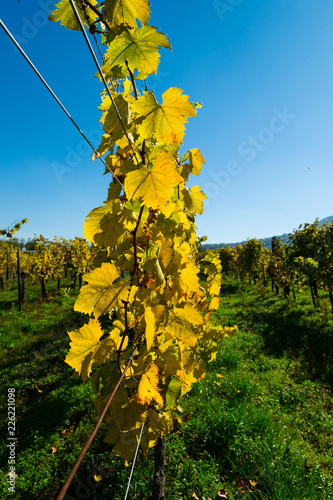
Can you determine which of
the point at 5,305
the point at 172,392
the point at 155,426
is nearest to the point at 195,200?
the point at 172,392

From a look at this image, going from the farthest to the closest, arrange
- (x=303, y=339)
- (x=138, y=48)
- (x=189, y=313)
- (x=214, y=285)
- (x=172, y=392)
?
(x=303, y=339) < (x=214, y=285) < (x=172, y=392) < (x=189, y=313) < (x=138, y=48)

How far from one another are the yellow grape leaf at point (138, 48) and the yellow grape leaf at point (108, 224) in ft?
1.61

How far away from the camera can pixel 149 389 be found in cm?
105

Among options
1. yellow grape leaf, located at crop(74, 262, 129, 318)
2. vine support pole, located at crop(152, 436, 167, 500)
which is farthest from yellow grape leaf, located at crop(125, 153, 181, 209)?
vine support pole, located at crop(152, 436, 167, 500)

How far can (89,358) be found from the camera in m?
1.10

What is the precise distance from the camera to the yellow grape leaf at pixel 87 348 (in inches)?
43.3

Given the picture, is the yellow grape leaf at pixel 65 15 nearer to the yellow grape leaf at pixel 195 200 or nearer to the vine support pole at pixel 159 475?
the yellow grape leaf at pixel 195 200

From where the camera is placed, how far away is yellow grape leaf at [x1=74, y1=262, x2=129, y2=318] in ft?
2.88

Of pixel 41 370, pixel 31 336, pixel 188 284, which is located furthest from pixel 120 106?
pixel 31 336

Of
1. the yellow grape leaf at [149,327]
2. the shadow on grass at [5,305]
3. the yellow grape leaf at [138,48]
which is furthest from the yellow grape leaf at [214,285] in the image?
the shadow on grass at [5,305]

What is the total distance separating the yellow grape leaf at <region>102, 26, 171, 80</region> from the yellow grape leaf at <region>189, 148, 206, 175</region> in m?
0.72

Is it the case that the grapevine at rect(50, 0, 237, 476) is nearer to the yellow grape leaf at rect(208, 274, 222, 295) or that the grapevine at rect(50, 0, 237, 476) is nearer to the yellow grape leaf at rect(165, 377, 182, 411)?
the yellow grape leaf at rect(165, 377, 182, 411)

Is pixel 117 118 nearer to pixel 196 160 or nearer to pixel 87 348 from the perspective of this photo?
pixel 196 160

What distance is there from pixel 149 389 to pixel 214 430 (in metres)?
2.62
